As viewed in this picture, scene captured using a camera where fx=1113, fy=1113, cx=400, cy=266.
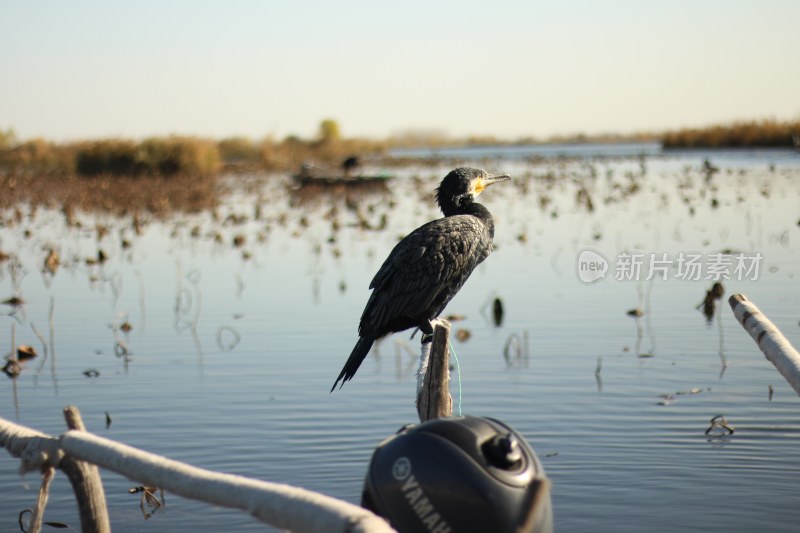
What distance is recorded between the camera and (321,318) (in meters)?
12.4

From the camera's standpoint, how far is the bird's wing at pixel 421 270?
22.1 feet

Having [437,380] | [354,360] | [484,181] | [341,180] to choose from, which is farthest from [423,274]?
[341,180]

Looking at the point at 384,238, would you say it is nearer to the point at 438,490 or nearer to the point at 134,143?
the point at 438,490

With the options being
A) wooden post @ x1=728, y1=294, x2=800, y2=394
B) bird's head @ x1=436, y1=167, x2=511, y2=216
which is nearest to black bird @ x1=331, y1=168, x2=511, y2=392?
bird's head @ x1=436, y1=167, x2=511, y2=216

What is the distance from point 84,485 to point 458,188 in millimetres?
3731

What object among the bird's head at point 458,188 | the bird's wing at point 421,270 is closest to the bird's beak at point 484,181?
the bird's head at point 458,188

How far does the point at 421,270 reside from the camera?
675 cm

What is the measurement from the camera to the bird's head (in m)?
7.30

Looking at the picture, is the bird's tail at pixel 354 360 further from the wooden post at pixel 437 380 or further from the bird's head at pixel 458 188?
the bird's head at pixel 458 188

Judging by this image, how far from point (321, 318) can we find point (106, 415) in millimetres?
4097

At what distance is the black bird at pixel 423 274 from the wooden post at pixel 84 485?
8.11ft

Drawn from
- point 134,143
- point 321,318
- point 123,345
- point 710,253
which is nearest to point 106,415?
point 123,345

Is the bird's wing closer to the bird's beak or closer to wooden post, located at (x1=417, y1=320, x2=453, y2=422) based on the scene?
the bird's beak

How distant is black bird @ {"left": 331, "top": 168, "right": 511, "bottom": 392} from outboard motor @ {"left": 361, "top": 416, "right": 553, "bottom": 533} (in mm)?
2843
